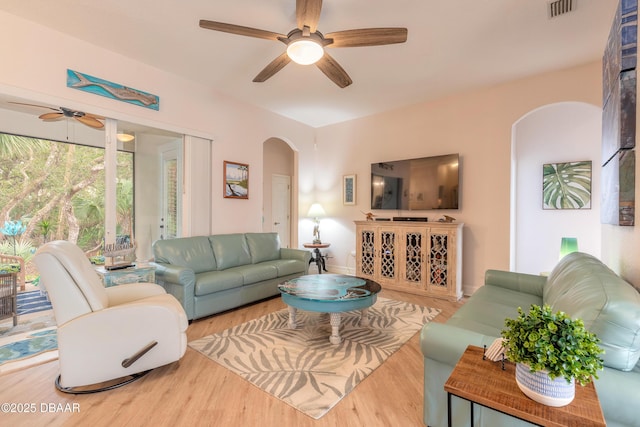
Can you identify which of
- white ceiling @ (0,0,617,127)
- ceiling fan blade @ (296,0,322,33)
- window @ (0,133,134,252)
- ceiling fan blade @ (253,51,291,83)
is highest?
white ceiling @ (0,0,617,127)

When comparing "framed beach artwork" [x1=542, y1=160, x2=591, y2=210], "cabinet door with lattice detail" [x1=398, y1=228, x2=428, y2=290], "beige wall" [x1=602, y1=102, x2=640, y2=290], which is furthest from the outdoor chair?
"framed beach artwork" [x1=542, y1=160, x2=591, y2=210]

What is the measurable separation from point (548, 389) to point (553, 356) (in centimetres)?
13

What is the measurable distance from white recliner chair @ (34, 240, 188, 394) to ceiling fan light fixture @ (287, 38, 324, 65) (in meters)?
2.19

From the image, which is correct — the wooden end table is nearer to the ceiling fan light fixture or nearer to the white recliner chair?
the white recliner chair

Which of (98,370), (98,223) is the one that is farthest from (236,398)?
(98,223)

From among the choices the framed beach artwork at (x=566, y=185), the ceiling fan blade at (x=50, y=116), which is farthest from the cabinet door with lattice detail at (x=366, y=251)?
the ceiling fan blade at (x=50, y=116)

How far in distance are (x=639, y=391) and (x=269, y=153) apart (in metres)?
5.86

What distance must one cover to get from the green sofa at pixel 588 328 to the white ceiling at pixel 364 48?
6.87 ft

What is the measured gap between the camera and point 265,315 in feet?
10.7

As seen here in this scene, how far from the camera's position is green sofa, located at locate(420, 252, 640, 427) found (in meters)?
1.06

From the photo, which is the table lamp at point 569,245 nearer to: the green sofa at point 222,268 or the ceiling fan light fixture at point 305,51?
the green sofa at point 222,268

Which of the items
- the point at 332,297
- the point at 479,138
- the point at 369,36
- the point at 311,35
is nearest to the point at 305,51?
the point at 311,35

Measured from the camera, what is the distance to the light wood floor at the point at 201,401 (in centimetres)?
164

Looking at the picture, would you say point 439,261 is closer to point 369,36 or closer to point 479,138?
point 479,138
